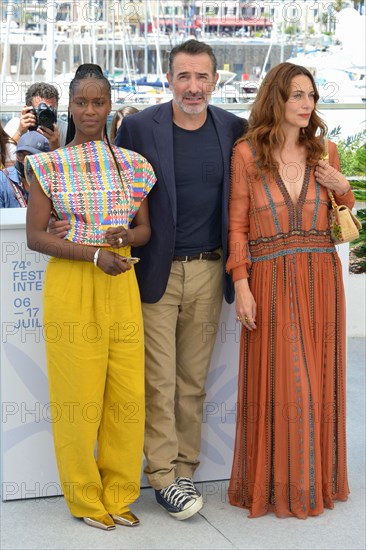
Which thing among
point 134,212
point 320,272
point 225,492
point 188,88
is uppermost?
point 188,88

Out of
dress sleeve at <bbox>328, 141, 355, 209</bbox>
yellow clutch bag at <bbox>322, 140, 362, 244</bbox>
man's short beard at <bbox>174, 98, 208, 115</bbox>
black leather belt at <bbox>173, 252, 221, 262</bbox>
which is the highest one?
man's short beard at <bbox>174, 98, 208, 115</bbox>

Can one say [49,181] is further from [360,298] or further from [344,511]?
[360,298]

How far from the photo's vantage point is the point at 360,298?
7.14 m

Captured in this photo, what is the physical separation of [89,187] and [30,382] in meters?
0.98

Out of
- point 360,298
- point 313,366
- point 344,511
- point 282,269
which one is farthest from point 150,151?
point 360,298

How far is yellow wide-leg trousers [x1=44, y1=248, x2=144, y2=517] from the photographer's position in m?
3.69

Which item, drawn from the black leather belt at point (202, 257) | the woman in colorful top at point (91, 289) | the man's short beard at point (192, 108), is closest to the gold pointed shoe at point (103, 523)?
the woman in colorful top at point (91, 289)

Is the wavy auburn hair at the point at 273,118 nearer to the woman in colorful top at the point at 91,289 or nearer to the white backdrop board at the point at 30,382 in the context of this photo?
the woman in colorful top at the point at 91,289

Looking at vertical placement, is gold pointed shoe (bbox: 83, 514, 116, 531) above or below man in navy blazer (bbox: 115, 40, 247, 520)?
below

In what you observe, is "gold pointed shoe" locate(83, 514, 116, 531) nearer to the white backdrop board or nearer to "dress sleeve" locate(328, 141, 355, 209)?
the white backdrop board

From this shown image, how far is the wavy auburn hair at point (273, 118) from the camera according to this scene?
3.86m

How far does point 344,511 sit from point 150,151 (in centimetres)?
177

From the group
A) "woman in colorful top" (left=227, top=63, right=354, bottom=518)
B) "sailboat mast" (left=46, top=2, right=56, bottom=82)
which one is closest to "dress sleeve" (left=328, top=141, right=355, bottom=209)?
"woman in colorful top" (left=227, top=63, right=354, bottom=518)

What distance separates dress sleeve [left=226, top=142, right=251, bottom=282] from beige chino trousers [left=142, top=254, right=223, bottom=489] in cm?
13
